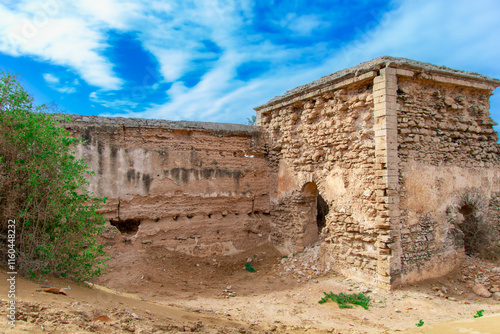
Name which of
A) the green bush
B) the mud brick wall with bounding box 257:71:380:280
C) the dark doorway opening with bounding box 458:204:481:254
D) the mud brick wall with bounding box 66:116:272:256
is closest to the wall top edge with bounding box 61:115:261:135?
the mud brick wall with bounding box 66:116:272:256

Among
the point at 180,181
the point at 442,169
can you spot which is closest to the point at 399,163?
the point at 442,169

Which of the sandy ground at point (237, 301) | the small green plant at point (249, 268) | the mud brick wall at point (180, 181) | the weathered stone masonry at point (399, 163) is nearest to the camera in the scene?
the sandy ground at point (237, 301)

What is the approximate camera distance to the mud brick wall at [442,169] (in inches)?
261

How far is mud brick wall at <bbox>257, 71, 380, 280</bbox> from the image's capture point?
22.3 ft

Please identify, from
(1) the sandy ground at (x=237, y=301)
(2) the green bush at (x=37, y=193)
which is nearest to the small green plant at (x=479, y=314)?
(1) the sandy ground at (x=237, y=301)

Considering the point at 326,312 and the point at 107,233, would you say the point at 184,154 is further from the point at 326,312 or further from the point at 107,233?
the point at 326,312

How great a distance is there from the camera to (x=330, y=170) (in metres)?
7.70

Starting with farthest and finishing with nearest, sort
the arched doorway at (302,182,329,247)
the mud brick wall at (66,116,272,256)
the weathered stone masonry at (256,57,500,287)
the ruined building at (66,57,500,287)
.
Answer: the arched doorway at (302,182,329,247), the mud brick wall at (66,116,272,256), the ruined building at (66,57,500,287), the weathered stone masonry at (256,57,500,287)

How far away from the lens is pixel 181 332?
3.60 metres

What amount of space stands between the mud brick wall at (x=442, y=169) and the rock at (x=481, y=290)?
582 mm

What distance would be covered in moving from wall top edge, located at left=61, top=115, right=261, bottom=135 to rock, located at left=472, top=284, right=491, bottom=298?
6089 mm

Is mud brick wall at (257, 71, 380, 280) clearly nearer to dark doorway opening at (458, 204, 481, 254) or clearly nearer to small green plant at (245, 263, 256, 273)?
small green plant at (245, 263, 256, 273)

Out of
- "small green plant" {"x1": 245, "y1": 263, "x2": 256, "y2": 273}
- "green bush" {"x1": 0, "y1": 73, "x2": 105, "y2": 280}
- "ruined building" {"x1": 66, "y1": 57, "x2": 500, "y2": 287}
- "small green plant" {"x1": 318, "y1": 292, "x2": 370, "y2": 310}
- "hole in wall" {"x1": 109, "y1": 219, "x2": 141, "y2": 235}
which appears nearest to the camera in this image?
"green bush" {"x1": 0, "y1": 73, "x2": 105, "y2": 280}

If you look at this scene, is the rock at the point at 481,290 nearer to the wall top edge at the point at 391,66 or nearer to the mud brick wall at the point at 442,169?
the mud brick wall at the point at 442,169
